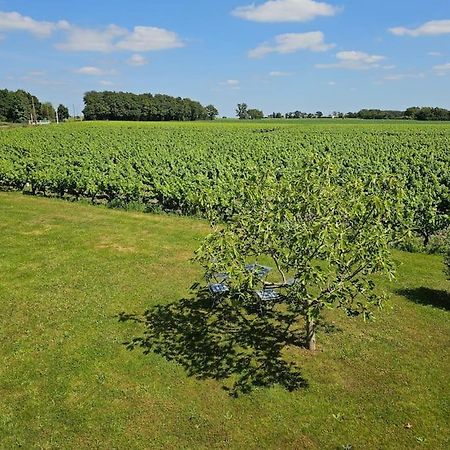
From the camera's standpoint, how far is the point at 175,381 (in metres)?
8.98

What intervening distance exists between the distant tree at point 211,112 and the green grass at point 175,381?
168412 mm

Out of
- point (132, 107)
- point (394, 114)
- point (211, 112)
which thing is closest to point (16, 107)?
A: point (132, 107)

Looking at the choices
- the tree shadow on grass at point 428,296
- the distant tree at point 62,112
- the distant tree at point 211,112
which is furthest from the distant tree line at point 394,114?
the tree shadow on grass at point 428,296

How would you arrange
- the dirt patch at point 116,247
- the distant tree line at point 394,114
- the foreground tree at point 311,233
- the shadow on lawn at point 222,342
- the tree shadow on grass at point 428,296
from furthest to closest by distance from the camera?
the distant tree line at point 394,114
the dirt patch at point 116,247
the tree shadow on grass at point 428,296
the shadow on lawn at point 222,342
the foreground tree at point 311,233

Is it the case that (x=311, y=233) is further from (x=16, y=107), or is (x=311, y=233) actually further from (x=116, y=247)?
(x=16, y=107)

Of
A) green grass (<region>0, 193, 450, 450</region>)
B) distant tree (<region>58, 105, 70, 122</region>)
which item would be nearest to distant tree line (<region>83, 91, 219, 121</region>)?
distant tree (<region>58, 105, 70, 122</region>)

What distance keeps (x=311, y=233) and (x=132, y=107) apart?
15805cm

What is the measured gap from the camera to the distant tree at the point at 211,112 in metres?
177

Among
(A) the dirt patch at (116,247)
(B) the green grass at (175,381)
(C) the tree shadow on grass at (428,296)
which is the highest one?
(A) the dirt patch at (116,247)

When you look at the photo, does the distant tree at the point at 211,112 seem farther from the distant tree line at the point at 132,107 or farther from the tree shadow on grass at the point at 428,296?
the tree shadow on grass at the point at 428,296

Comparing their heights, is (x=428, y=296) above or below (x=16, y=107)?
below

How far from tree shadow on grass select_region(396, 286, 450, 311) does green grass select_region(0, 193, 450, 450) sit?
55mm

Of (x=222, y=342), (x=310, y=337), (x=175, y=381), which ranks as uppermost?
(x=310, y=337)

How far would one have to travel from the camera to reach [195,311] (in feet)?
38.8
